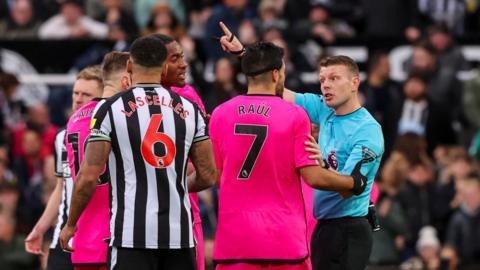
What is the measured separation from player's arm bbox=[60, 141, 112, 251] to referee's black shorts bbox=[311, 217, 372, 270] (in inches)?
76.3

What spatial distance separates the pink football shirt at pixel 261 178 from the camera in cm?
974

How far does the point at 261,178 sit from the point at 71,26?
10930 millimetres

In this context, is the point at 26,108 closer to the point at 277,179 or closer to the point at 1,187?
the point at 1,187

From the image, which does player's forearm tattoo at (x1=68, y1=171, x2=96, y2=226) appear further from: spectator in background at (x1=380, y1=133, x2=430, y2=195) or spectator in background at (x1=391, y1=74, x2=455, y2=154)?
spectator in background at (x1=391, y1=74, x2=455, y2=154)

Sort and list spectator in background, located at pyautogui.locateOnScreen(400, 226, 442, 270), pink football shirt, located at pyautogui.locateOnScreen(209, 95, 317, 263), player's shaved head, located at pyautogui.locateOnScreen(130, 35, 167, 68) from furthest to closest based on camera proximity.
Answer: spectator in background, located at pyautogui.locateOnScreen(400, 226, 442, 270), pink football shirt, located at pyautogui.locateOnScreen(209, 95, 317, 263), player's shaved head, located at pyautogui.locateOnScreen(130, 35, 167, 68)

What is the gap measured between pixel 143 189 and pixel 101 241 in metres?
1.16

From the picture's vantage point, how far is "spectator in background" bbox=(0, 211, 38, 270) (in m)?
16.3

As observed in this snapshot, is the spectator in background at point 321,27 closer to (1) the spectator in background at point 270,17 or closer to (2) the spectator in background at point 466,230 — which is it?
(1) the spectator in background at point 270,17

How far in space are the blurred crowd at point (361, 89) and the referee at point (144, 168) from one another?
7056 millimetres

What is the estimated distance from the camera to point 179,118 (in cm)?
942

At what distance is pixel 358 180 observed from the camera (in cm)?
1000

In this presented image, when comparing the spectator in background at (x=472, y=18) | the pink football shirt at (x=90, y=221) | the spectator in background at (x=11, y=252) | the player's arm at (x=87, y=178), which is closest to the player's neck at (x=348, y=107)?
the pink football shirt at (x=90, y=221)

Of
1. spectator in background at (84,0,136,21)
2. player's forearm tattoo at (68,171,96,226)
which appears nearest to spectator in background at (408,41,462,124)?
spectator in background at (84,0,136,21)

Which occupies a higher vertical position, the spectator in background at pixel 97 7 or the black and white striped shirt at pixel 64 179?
the spectator in background at pixel 97 7
